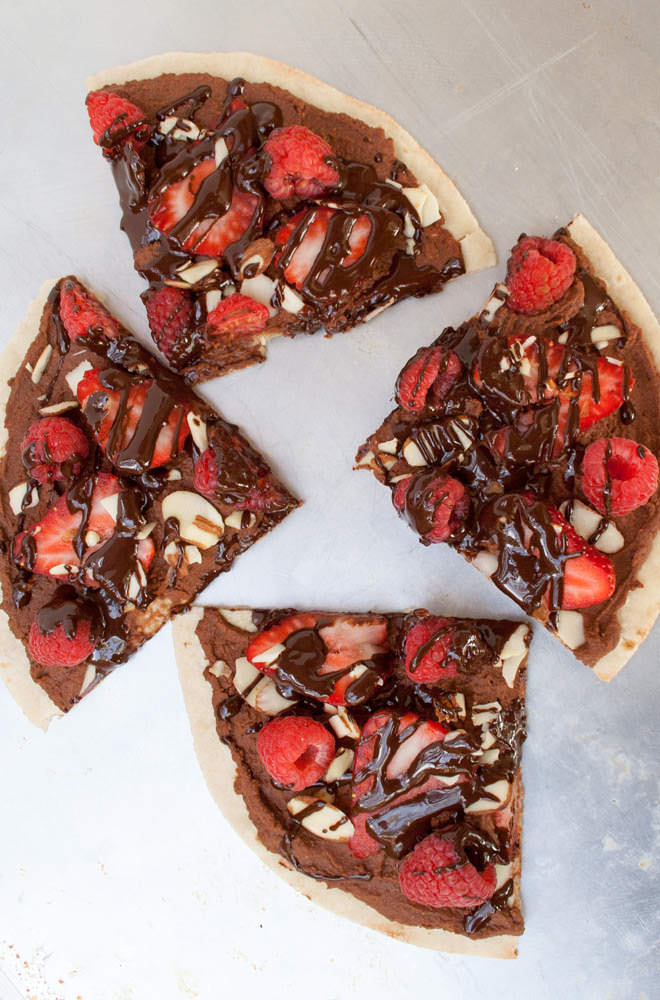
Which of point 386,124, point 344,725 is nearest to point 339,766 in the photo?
point 344,725

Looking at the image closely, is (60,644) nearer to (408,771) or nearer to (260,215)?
(408,771)

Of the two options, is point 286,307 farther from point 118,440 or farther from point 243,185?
point 118,440

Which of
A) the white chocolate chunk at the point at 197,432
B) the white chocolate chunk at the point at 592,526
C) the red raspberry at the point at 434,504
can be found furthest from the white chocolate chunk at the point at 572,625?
the white chocolate chunk at the point at 197,432

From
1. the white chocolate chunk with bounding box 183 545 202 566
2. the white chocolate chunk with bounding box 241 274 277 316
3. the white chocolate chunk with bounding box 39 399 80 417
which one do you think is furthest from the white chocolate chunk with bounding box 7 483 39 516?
the white chocolate chunk with bounding box 241 274 277 316

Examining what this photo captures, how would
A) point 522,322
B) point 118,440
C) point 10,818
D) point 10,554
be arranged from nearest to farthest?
point 522,322 < point 118,440 < point 10,554 < point 10,818

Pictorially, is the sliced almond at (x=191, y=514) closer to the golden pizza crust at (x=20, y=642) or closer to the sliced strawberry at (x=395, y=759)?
the golden pizza crust at (x=20, y=642)

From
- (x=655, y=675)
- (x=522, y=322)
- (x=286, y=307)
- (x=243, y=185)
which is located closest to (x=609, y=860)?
(x=655, y=675)
